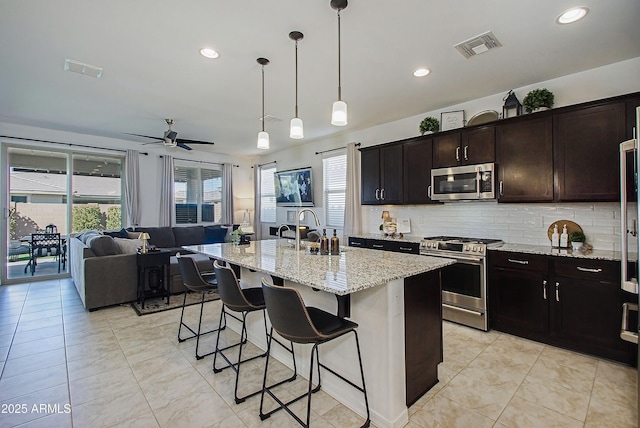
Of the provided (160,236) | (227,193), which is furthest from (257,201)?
(160,236)

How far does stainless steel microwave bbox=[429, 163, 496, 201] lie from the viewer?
3.57 metres

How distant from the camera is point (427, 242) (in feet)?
12.6

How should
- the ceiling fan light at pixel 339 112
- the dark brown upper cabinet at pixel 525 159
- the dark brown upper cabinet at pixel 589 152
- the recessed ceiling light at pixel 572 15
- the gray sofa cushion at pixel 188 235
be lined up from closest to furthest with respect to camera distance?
the recessed ceiling light at pixel 572 15
the ceiling fan light at pixel 339 112
the dark brown upper cabinet at pixel 589 152
the dark brown upper cabinet at pixel 525 159
the gray sofa cushion at pixel 188 235

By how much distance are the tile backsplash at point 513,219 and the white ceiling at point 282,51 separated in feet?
4.64

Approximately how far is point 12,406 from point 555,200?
4784mm

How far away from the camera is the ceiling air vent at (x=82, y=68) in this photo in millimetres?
3031

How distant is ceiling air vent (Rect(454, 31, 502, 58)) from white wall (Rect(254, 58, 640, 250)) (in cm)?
120

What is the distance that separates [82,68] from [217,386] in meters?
3.32

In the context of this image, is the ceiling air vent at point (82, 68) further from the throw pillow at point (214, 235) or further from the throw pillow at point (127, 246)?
the throw pillow at point (214, 235)

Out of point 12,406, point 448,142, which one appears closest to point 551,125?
point 448,142

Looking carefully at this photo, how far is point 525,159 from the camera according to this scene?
3.31m

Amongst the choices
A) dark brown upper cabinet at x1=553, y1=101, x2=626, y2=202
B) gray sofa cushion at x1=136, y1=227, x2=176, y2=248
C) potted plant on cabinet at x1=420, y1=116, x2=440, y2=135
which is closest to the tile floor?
dark brown upper cabinet at x1=553, y1=101, x2=626, y2=202

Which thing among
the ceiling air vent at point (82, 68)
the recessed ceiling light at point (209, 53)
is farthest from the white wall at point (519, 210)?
the ceiling air vent at point (82, 68)

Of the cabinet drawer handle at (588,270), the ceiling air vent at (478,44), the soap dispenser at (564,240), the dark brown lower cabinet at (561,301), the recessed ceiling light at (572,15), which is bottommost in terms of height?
the dark brown lower cabinet at (561,301)
